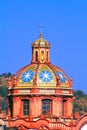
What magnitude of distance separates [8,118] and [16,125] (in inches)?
90.2

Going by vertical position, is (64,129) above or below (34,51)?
below

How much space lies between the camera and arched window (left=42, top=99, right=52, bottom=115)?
13912 cm

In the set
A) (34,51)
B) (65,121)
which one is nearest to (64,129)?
(65,121)

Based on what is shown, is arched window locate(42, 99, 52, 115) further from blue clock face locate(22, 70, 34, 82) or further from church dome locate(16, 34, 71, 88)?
blue clock face locate(22, 70, 34, 82)

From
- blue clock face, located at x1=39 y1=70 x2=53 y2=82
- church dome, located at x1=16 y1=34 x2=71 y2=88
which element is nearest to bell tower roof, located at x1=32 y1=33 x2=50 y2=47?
church dome, located at x1=16 y1=34 x2=71 y2=88

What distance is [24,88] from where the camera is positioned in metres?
140

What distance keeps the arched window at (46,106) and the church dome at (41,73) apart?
1.64m

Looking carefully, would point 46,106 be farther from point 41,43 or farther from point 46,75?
point 41,43

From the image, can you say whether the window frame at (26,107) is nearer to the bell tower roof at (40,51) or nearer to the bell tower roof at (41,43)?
the bell tower roof at (40,51)

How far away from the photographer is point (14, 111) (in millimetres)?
140250

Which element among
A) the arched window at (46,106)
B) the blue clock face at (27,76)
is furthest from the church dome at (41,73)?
the arched window at (46,106)

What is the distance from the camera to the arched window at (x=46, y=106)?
139125mm

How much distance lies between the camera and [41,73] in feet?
460

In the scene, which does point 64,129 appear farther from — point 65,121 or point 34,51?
point 34,51
